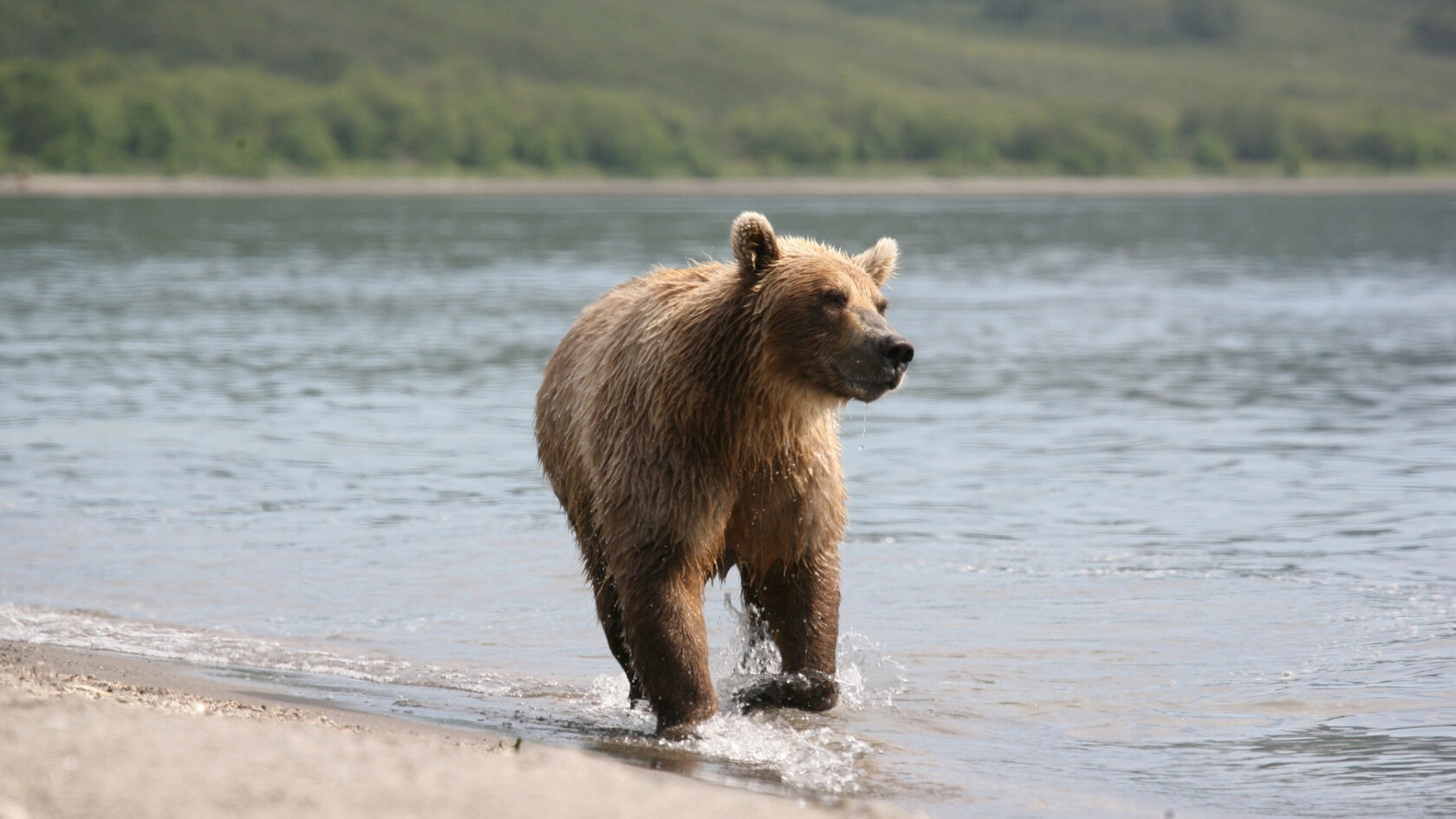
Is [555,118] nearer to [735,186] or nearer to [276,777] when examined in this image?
[735,186]

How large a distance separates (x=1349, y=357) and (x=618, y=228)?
148ft

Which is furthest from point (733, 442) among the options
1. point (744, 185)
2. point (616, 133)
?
point (616, 133)

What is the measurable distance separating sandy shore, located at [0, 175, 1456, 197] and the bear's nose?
3953 inches

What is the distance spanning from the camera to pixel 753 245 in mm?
6609

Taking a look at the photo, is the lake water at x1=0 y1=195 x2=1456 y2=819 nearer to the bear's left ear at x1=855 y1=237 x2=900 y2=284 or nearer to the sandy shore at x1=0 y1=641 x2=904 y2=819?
the sandy shore at x1=0 y1=641 x2=904 y2=819

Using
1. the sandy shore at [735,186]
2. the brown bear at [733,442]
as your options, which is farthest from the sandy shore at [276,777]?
the sandy shore at [735,186]

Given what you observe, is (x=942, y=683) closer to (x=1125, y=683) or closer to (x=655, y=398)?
(x=1125, y=683)

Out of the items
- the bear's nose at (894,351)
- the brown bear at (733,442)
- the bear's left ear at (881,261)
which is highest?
the bear's left ear at (881,261)

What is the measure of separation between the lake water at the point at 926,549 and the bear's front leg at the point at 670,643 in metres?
0.14

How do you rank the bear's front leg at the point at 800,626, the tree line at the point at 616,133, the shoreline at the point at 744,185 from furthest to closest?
1. the tree line at the point at 616,133
2. the shoreline at the point at 744,185
3. the bear's front leg at the point at 800,626

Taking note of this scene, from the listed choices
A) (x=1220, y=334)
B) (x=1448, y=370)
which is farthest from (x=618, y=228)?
(x=1448, y=370)

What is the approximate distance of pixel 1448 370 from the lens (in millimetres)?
20109

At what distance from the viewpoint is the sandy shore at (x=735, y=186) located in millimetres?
107938

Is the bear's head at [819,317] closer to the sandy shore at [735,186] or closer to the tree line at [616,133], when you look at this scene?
the sandy shore at [735,186]
